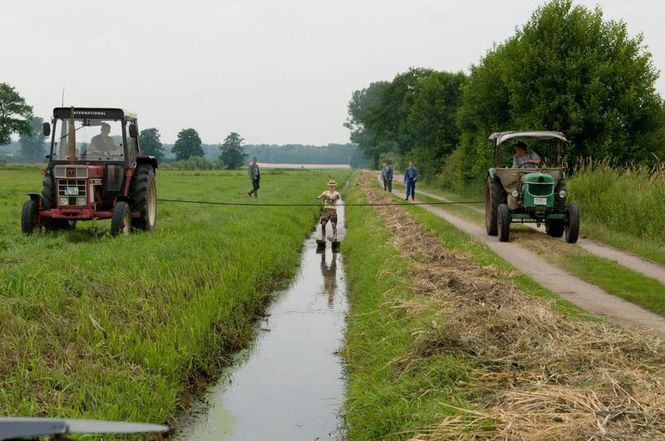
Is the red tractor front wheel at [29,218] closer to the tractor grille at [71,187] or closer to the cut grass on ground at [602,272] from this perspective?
the tractor grille at [71,187]

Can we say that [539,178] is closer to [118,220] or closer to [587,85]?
[118,220]

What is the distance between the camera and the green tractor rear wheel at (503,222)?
1396cm

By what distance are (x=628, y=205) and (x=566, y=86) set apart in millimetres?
8449

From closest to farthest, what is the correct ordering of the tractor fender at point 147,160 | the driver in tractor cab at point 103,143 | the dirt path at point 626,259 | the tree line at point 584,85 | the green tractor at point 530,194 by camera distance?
the dirt path at point 626,259, the driver in tractor cab at point 103,143, the green tractor at point 530,194, the tractor fender at point 147,160, the tree line at point 584,85

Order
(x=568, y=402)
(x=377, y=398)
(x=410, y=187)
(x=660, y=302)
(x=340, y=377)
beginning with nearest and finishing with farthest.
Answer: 1. (x=568, y=402)
2. (x=377, y=398)
3. (x=340, y=377)
4. (x=660, y=302)
5. (x=410, y=187)

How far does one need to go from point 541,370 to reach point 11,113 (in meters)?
79.8

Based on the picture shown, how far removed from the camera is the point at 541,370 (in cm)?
476

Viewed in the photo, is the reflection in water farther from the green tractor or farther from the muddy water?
the green tractor

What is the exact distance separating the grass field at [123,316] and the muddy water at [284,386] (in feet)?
0.89

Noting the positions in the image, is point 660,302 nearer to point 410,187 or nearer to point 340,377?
point 340,377

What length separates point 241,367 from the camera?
283 inches

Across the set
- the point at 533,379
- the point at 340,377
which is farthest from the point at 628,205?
the point at 533,379

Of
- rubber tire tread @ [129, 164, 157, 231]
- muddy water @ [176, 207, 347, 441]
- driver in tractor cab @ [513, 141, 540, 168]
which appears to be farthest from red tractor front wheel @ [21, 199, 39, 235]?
driver in tractor cab @ [513, 141, 540, 168]

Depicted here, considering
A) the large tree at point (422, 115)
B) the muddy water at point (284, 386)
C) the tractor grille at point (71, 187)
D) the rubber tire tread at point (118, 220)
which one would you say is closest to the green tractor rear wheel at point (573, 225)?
the muddy water at point (284, 386)
